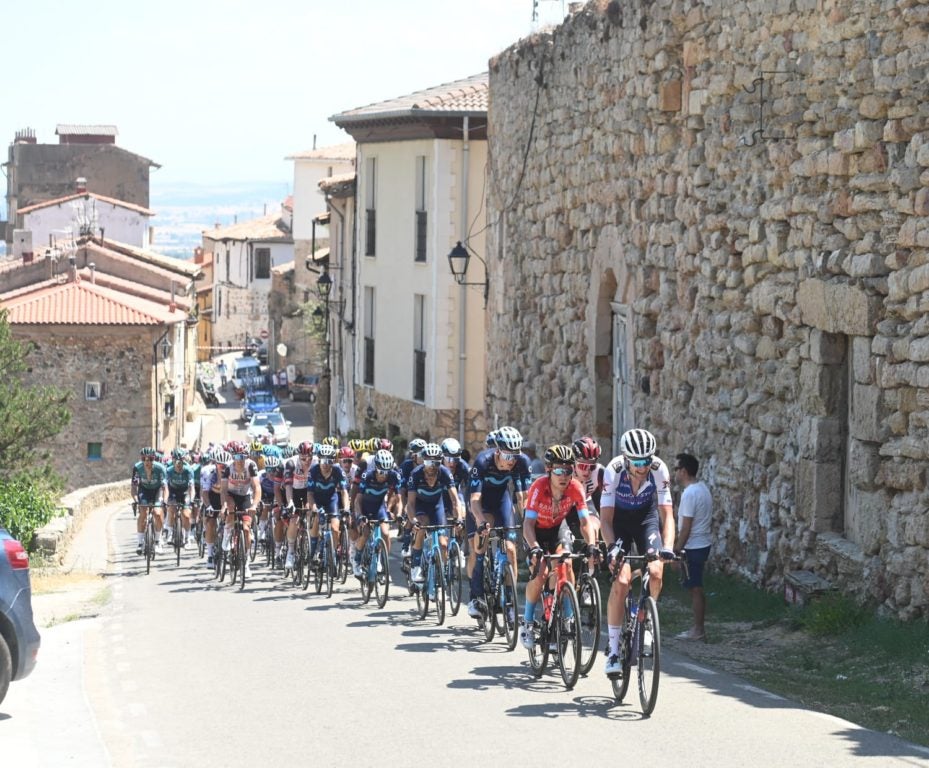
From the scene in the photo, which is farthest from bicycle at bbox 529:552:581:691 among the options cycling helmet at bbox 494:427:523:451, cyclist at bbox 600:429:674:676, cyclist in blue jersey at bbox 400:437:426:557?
cyclist in blue jersey at bbox 400:437:426:557

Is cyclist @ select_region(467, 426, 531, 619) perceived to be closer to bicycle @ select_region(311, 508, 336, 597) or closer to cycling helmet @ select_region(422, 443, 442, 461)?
cycling helmet @ select_region(422, 443, 442, 461)

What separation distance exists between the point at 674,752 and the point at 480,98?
86.3ft

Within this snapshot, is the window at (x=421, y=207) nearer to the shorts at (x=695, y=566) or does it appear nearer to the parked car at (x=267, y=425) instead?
the shorts at (x=695, y=566)

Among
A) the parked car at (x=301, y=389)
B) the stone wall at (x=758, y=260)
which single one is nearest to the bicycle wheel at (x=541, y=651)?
the stone wall at (x=758, y=260)

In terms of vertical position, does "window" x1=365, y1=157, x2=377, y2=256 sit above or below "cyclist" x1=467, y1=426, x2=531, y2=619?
above

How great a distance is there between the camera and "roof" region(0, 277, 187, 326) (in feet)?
169

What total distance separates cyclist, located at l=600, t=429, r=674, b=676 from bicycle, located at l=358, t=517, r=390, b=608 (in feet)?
19.7

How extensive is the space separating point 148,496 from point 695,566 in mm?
12735

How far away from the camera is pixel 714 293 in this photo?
51.8 ft

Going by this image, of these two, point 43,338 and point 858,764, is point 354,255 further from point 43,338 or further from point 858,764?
point 858,764

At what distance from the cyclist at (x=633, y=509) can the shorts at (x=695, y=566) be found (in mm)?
2256

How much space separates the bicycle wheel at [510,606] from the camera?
12.6 metres

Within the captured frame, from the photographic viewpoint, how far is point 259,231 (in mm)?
105938

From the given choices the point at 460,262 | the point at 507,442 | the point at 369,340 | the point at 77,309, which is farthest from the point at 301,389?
the point at 507,442
